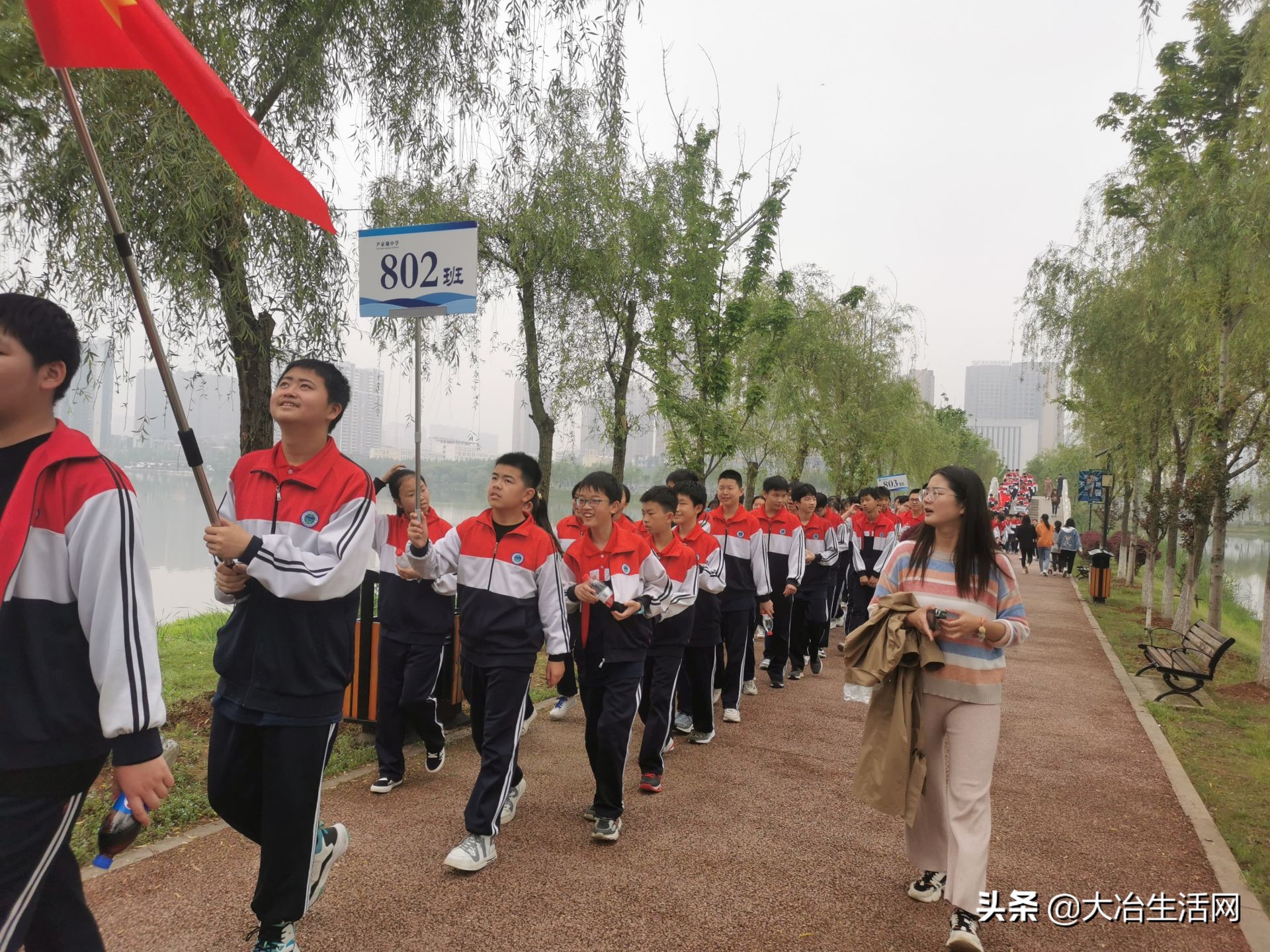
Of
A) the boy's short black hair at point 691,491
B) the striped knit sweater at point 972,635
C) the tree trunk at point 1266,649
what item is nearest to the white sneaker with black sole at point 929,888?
the striped knit sweater at point 972,635

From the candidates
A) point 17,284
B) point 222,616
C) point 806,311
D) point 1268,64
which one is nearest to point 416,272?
point 17,284

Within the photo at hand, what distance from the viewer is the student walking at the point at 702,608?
22.7 ft

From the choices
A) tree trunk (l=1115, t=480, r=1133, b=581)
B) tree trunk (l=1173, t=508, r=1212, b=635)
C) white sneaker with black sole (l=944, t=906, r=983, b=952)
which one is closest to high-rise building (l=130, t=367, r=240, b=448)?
white sneaker with black sole (l=944, t=906, r=983, b=952)

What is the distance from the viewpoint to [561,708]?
784 centimetres

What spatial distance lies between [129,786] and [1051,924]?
4.03 metres

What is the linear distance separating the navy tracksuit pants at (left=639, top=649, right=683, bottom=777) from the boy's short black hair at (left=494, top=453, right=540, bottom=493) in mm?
1670

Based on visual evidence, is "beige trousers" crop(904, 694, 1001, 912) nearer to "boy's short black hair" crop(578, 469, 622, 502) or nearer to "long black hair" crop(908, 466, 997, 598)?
"long black hair" crop(908, 466, 997, 598)

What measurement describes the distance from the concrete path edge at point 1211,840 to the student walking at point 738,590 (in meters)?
3.34

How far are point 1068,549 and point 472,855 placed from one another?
2959cm

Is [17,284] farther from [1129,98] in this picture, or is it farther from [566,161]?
[1129,98]

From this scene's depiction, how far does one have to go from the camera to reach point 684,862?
15.5ft

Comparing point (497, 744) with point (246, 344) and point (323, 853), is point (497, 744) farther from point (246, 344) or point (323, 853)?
point (246, 344)

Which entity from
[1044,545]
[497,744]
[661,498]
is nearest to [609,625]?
[497,744]

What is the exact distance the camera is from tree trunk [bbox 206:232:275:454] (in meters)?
5.77
